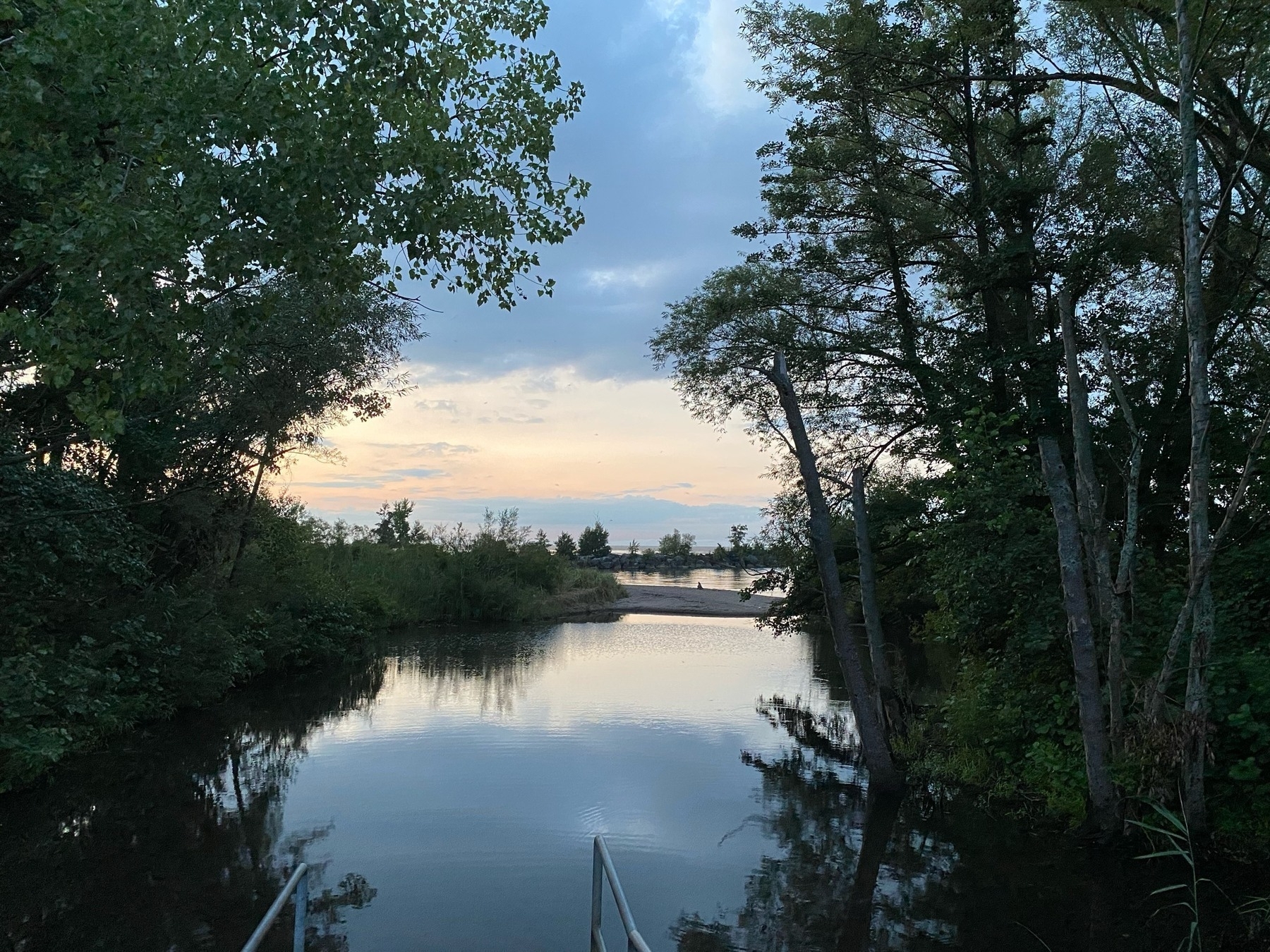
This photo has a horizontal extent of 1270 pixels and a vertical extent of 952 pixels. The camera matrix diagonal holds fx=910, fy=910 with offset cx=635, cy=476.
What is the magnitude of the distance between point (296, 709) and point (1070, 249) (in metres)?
15.3

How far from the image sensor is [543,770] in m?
12.7

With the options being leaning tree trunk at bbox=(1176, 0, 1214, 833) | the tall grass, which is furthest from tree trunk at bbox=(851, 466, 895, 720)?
the tall grass

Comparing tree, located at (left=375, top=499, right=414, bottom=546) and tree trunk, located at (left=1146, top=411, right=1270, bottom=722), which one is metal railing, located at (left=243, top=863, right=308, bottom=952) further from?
tree, located at (left=375, top=499, right=414, bottom=546)

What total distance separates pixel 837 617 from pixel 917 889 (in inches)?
160

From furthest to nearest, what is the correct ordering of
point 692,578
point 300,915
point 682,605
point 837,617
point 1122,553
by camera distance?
point 692,578, point 682,605, point 837,617, point 1122,553, point 300,915

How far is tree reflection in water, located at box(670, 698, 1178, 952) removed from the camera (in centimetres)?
719

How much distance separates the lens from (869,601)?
13758 millimetres

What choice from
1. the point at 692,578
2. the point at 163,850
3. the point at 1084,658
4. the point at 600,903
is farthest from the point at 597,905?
the point at 692,578

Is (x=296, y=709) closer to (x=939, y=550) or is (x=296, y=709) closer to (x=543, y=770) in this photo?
(x=543, y=770)

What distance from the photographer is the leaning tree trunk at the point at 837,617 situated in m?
11.6

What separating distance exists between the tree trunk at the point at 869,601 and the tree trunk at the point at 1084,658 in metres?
4.06

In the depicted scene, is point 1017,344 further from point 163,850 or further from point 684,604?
point 684,604

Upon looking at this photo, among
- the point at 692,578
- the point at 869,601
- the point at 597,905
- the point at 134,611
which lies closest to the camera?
the point at 597,905

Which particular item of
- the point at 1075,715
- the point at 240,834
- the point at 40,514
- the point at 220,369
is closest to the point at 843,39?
the point at 1075,715
